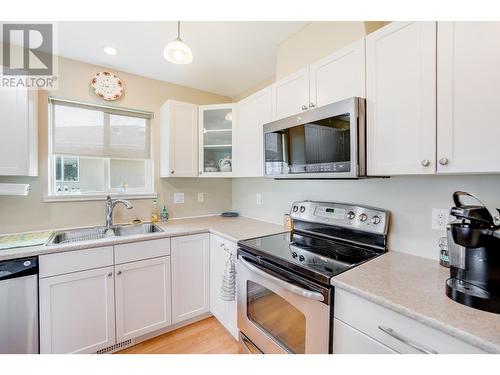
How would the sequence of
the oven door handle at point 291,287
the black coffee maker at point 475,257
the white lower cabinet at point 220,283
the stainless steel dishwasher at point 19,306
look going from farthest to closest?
the white lower cabinet at point 220,283, the stainless steel dishwasher at point 19,306, the oven door handle at point 291,287, the black coffee maker at point 475,257

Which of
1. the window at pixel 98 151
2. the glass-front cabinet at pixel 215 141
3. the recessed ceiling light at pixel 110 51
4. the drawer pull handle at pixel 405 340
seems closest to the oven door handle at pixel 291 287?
the drawer pull handle at pixel 405 340

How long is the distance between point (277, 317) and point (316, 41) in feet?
6.05

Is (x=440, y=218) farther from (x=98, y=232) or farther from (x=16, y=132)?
(x=16, y=132)

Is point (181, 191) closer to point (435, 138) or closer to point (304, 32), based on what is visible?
point (304, 32)

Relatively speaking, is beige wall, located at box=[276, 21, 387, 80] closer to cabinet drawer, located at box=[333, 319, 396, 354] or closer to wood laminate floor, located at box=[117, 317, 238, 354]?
cabinet drawer, located at box=[333, 319, 396, 354]

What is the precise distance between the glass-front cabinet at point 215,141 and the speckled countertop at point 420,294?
1565 mm

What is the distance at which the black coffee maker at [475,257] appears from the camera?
812mm

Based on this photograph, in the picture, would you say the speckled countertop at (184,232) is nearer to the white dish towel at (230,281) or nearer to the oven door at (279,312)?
the white dish towel at (230,281)

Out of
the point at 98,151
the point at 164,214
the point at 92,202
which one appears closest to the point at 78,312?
the point at 92,202

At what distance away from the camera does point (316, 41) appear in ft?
5.40

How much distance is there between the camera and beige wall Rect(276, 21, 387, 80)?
141cm

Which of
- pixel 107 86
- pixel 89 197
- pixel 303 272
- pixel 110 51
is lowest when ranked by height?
pixel 303 272

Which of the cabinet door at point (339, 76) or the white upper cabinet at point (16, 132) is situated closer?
the cabinet door at point (339, 76)
